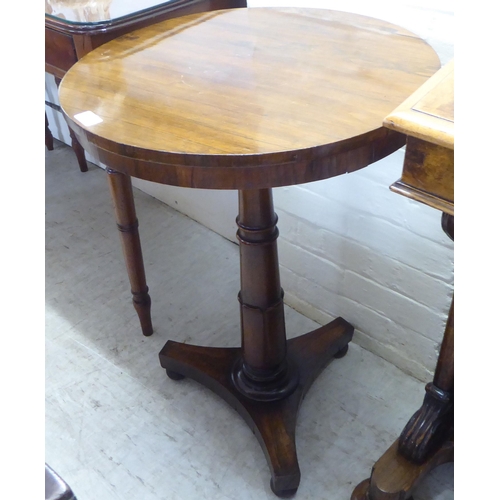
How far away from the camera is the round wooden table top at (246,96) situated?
72 cm

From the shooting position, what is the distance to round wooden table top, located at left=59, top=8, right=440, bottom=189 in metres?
0.72

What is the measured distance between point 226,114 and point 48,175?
176 centimetres

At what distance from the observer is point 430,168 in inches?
23.0

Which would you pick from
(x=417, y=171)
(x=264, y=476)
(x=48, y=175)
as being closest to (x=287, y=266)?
(x=264, y=476)

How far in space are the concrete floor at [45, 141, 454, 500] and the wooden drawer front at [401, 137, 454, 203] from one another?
808mm

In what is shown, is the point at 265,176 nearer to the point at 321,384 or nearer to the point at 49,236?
the point at 321,384

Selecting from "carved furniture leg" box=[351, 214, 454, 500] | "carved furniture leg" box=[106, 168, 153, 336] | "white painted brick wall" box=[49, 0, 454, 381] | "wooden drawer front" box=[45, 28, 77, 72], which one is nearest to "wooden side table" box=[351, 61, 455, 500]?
"carved furniture leg" box=[351, 214, 454, 500]

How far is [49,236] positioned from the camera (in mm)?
1996

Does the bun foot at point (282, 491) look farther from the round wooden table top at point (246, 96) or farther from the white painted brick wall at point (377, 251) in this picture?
the round wooden table top at point (246, 96)

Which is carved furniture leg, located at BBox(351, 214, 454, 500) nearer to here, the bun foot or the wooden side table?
the wooden side table

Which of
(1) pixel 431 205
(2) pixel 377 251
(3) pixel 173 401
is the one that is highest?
(1) pixel 431 205

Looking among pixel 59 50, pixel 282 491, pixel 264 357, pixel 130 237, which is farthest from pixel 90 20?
pixel 282 491

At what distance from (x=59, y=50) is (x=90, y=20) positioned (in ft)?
0.40

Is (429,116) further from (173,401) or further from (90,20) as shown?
(173,401)
